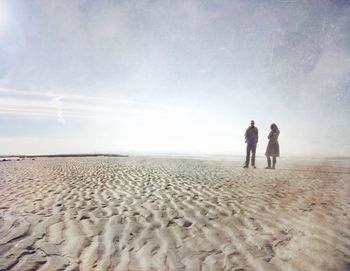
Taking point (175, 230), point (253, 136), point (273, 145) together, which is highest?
point (253, 136)

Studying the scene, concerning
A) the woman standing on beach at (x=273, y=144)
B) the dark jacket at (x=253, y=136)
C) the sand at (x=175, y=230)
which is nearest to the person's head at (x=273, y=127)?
the woman standing on beach at (x=273, y=144)

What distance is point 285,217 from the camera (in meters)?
5.02

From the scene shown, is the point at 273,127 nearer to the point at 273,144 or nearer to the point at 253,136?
the point at 273,144

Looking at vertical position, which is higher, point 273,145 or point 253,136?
point 253,136

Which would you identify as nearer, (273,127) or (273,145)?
(273,127)

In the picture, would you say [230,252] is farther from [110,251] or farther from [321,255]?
[110,251]

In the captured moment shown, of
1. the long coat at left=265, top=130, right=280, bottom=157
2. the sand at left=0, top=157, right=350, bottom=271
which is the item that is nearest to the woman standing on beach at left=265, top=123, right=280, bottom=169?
the long coat at left=265, top=130, right=280, bottom=157

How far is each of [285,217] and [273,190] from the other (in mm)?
2763

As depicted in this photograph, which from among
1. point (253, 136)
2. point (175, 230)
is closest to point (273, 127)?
point (253, 136)

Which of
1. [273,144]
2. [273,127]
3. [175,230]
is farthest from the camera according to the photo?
[273,144]

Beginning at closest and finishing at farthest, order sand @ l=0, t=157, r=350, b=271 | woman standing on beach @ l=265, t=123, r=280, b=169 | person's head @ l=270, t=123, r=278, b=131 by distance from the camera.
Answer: sand @ l=0, t=157, r=350, b=271, person's head @ l=270, t=123, r=278, b=131, woman standing on beach @ l=265, t=123, r=280, b=169

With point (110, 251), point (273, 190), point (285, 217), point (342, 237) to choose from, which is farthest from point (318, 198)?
point (110, 251)

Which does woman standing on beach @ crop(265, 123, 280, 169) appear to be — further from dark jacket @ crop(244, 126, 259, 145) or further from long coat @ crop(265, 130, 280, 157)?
dark jacket @ crop(244, 126, 259, 145)

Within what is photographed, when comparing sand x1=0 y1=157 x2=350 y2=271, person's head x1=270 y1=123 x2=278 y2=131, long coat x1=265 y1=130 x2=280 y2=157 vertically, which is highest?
person's head x1=270 y1=123 x2=278 y2=131
